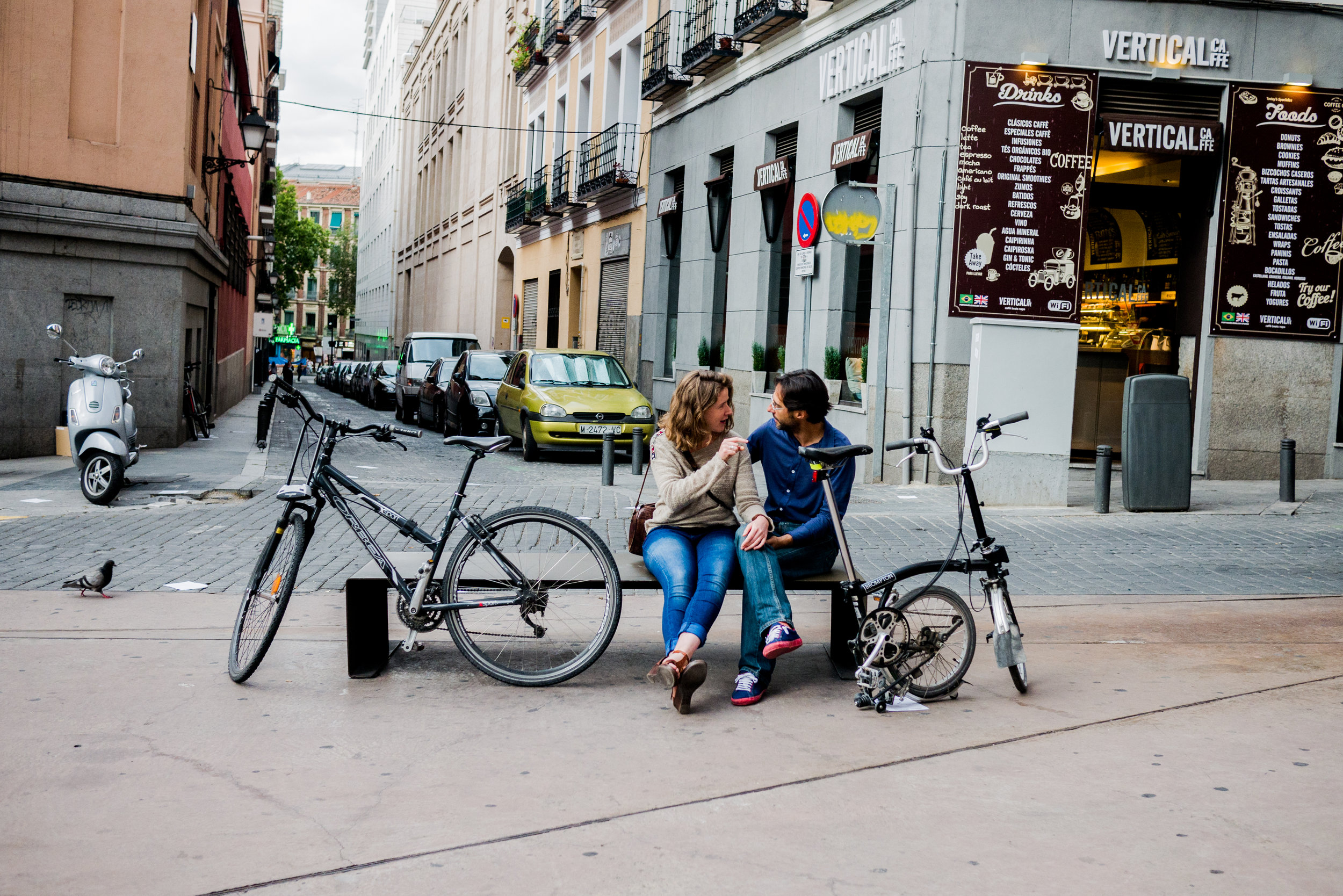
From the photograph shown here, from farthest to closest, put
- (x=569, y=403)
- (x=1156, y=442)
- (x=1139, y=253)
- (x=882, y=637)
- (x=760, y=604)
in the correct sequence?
(x=569, y=403), (x=1139, y=253), (x=1156, y=442), (x=760, y=604), (x=882, y=637)

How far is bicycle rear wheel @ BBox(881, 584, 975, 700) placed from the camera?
520 cm

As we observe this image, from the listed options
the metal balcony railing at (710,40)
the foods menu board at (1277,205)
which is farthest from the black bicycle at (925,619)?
the metal balcony railing at (710,40)

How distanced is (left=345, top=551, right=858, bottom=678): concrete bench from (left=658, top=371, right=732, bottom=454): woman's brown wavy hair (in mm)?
600

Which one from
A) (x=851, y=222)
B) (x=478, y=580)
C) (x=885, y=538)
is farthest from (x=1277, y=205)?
(x=478, y=580)

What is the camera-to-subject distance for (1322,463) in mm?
14070

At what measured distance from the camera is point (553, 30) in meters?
31.6

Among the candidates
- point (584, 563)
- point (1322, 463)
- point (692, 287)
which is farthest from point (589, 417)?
point (584, 563)

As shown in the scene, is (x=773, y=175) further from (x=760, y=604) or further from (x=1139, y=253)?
(x=760, y=604)

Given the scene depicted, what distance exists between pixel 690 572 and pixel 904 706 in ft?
3.38

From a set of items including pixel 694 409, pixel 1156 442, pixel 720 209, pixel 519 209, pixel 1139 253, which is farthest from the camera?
pixel 519 209

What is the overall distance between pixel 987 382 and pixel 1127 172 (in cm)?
471

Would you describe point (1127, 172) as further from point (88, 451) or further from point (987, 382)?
point (88, 451)

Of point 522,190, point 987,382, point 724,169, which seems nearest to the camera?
point 987,382

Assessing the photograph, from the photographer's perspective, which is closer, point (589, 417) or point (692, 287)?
point (589, 417)
